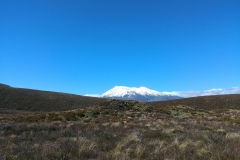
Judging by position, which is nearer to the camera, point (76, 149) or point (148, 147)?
point (76, 149)

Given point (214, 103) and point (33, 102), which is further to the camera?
point (33, 102)

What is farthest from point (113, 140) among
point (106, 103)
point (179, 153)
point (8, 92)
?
point (8, 92)

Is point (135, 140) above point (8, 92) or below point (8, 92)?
below

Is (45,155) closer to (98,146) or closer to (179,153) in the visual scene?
(98,146)

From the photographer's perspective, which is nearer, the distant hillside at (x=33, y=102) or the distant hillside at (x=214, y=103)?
the distant hillside at (x=214, y=103)

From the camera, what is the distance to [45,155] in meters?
5.82

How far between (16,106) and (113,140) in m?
93.0

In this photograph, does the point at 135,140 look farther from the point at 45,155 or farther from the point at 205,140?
the point at 45,155

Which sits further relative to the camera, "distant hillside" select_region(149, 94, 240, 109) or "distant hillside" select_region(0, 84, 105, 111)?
"distant hillside" select_region(0, 84, 105, 111)

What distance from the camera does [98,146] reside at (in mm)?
8008

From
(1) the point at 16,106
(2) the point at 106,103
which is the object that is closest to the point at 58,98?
(1) the point at 16,106

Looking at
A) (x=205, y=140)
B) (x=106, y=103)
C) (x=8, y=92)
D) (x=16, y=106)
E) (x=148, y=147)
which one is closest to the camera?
(x=148, y=147)

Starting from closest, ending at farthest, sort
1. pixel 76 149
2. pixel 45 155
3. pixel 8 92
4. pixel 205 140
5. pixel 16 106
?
pixel 45 155
pixel 76 149
pixel 205 140
pixel 16 106
pixel 8 92

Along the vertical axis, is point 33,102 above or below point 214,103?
above
